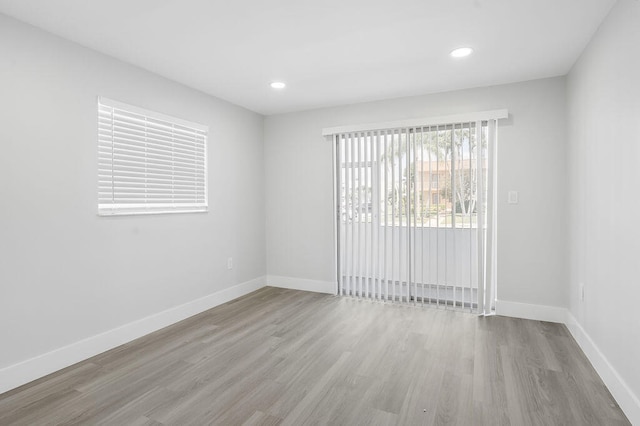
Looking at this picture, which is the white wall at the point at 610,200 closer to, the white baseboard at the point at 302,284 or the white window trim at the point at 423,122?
the white window trim at the point at 423,122

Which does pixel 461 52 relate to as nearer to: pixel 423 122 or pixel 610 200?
pixel 423 122

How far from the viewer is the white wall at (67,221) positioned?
2.29 meters

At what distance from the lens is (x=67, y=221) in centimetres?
260

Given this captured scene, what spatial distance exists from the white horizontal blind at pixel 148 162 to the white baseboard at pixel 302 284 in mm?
1618

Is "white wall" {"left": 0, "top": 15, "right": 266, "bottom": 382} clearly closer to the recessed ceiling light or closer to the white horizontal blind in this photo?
the white horizontal blind

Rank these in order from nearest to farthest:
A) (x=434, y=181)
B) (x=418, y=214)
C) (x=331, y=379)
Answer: (x=331, y=379) < (x=434, y=181) < (x=418, y=214)

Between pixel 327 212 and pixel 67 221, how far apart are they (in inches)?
110

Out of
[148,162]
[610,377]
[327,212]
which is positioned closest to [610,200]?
[610,377]

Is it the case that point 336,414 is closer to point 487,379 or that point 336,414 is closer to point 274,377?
point 274,377

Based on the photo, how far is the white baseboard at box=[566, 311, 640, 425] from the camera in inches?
73.9

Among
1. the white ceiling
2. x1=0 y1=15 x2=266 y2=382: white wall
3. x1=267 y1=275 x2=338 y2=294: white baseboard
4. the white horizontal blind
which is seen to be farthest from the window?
x1=0 y1=15 x2=266 y2=382: white wall

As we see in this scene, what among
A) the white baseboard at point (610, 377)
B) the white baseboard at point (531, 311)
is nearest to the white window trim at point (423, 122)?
the white baseboard at point (531, 311)

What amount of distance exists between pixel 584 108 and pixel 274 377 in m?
3.16

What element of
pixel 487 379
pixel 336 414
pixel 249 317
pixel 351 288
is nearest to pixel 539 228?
pixel 487 379
